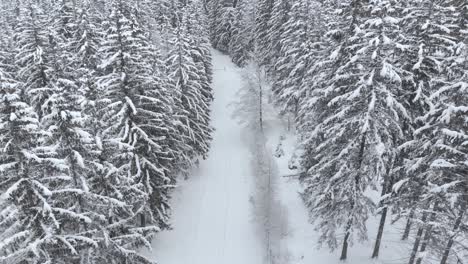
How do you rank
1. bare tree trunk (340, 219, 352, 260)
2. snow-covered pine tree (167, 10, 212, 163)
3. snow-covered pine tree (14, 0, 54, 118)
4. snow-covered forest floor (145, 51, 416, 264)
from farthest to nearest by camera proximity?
snow-covered pine tree (167, 10, 212, 163), snow-covered forest floor (145, 51, 416, 264), snow-covered pine tree (14, 0, 54, 118), bare tree trunk (340, 219, 352, 260)

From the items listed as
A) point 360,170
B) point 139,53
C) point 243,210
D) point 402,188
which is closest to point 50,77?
point 139,53

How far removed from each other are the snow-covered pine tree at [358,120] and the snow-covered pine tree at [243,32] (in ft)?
120

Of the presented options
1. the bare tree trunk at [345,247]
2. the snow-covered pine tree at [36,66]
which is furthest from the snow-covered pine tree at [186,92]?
the bare tree trunk at [345,247]

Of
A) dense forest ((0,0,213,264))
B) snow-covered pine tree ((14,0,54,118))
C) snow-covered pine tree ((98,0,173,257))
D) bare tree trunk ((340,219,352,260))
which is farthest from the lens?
snow-covered pine tree ((14,0,54,118))

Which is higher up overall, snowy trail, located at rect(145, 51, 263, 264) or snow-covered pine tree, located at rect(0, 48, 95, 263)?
snow-covered pine tree, located at rect(0, 48, 95, 263)

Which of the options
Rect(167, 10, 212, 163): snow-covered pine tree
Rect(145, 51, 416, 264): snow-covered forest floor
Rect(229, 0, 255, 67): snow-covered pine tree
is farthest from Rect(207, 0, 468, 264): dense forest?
Rect(229, 0, 255, 67): snow-covered pine tree

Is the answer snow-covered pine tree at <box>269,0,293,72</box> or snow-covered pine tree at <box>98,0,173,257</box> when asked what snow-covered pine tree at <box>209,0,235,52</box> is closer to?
snow-covered pine tree at <box>269,0,293,72</box>

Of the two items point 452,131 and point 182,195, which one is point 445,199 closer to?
point 452,131

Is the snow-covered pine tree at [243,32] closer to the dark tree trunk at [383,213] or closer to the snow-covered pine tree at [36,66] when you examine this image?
the snow-covered pine tree at [36,66]

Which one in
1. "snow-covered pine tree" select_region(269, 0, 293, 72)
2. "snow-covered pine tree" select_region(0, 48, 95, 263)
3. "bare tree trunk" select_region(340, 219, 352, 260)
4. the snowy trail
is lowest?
the snowy trail

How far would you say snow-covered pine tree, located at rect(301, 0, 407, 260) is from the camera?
1812 centimetres

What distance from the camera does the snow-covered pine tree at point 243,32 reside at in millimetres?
59078

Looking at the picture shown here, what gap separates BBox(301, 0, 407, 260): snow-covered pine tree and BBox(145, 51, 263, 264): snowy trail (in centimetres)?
741

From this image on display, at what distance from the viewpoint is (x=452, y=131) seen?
50.0 feet
